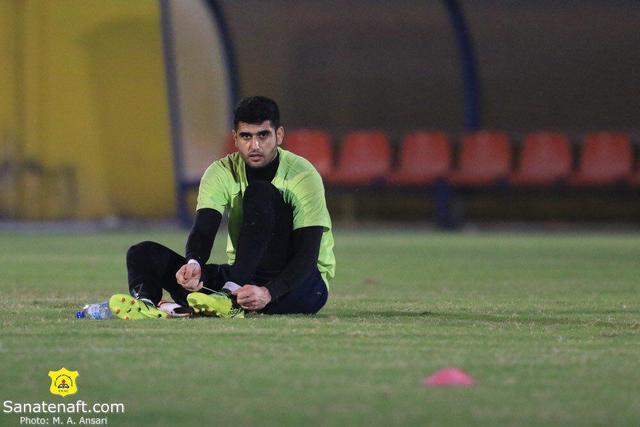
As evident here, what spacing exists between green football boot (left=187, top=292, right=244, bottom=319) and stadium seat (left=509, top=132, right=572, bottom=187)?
14.5 meters

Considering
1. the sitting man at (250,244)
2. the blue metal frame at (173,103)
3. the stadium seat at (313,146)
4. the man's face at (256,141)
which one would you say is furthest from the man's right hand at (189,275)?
the blue metal frame at (173,103)

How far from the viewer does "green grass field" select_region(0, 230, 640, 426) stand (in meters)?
4.70

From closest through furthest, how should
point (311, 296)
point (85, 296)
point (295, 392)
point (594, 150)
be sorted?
point (295, 392) < point (311, 296) < point (85, 296) < point (594, 150)

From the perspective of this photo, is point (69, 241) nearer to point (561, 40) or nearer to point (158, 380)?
point (561, 40)

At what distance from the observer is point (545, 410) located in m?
4.70

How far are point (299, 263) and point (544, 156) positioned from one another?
15.1 m

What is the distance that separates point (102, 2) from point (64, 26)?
77 cm

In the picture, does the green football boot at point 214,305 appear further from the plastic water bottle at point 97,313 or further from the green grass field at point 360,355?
the plastic water bottle at point 97,313

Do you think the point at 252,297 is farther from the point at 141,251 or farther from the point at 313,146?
the point at 313,146

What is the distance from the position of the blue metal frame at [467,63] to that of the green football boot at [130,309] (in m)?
15.2

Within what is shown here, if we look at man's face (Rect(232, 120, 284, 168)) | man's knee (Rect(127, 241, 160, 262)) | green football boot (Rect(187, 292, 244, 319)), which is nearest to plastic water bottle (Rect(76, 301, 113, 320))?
man's knee (Rect(127, 241, 160, 262))

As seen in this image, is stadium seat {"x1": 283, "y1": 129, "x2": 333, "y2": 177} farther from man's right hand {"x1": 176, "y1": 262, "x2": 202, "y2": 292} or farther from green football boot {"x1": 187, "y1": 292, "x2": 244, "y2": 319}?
man's right hand {"x1": 176, "y1": 262, "x2": 202, "y2": 292}

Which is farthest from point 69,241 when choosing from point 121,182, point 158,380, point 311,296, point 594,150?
point 158,380

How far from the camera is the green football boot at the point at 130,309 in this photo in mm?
7621
